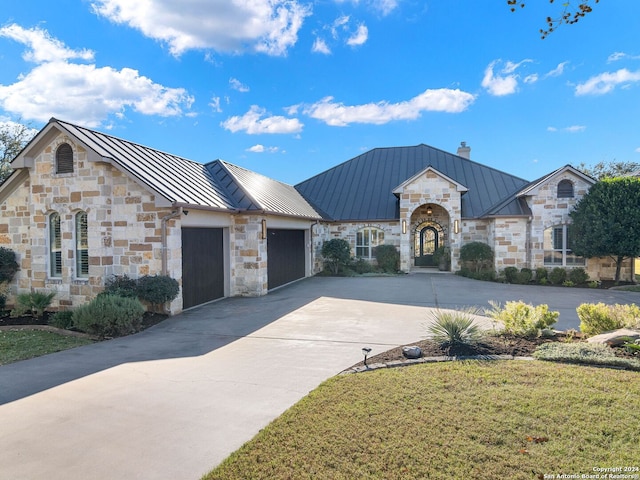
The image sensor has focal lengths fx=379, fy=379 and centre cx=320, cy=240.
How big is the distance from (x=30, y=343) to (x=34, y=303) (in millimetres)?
3130

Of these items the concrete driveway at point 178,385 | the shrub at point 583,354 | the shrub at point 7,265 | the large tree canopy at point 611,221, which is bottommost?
the concrete driveway at point 178,385

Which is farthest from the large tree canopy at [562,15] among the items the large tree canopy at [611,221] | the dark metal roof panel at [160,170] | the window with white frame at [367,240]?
the window with white frame at [367,240]

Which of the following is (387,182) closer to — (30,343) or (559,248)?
(559,248)

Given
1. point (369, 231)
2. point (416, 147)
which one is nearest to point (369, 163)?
point (416, 147)

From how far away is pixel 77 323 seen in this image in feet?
28.6

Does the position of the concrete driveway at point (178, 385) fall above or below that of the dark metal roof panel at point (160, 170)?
below

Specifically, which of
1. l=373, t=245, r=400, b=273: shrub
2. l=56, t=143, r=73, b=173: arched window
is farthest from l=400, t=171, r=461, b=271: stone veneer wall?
l=56, t=143, r=73, b=173: arched window

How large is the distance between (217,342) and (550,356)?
6075 mm

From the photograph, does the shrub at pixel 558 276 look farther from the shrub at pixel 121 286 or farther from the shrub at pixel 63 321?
the shrub at pixel 63 321

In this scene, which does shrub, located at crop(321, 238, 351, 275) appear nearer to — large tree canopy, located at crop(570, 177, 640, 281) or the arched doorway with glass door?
the arched doorway with glass door

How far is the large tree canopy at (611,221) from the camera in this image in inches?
606

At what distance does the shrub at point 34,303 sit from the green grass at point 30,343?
49.0 inches

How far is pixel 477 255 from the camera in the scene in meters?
19.0

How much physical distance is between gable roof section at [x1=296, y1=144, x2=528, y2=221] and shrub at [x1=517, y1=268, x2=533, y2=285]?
4275mm
